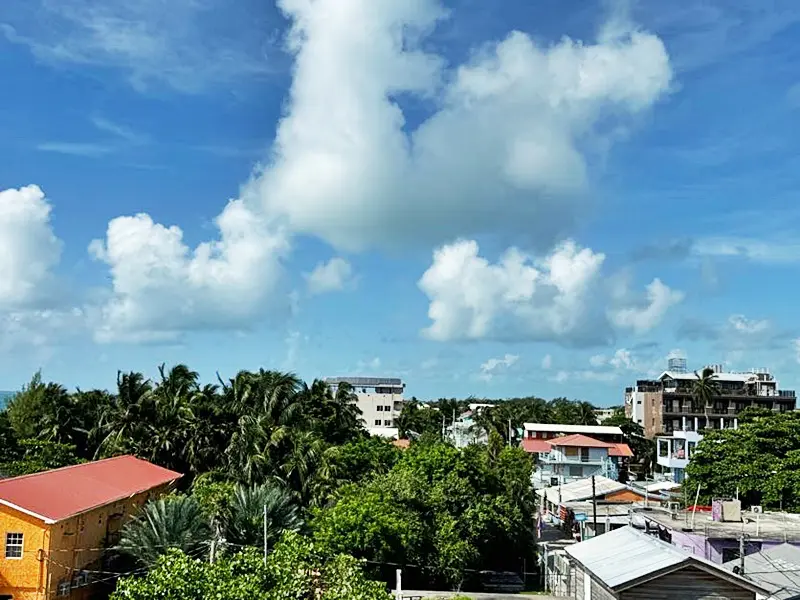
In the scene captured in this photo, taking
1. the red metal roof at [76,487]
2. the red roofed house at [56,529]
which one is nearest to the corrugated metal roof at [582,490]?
the red metal roof at [76,487]

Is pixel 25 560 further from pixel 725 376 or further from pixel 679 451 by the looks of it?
pixel 725 376

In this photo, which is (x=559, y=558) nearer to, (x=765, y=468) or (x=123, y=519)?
(x=123, y=519)

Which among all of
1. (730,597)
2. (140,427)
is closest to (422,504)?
(730,597)

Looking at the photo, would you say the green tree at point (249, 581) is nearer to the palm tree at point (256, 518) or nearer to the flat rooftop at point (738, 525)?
the palm tree at point (256, 518)

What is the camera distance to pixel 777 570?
77.7 feet

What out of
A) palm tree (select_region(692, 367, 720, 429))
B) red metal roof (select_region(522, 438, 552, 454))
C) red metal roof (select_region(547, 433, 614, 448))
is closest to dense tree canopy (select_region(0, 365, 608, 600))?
red metal roof (select_region(547, 433, 614, 448))

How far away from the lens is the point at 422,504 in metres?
34.2

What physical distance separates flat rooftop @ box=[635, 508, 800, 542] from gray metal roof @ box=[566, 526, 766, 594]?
376 inches

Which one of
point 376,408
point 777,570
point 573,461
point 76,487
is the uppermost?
point 376,408

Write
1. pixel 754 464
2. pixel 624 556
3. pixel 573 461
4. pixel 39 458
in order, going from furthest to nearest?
pixel 573 461 < pixel 754 464 < pixel 39 458 < pixel 624 556

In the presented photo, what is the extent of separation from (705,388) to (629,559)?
201 feet

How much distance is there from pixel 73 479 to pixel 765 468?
36.2 meters

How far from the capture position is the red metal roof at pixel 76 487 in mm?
27812

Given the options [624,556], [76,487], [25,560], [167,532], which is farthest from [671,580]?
[76,487]
